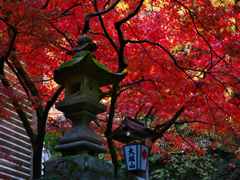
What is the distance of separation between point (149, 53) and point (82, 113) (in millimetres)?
5243

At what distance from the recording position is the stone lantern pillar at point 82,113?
7539mm

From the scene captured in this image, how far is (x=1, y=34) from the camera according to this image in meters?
11.4

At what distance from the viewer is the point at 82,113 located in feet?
26.3

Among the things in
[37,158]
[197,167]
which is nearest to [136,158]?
→ [37,158]

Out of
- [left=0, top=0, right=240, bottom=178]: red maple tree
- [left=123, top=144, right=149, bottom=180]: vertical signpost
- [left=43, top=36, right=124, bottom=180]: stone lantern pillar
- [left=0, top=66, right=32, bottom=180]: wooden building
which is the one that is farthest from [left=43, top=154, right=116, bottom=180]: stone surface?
[left=0, top=66, right=32, bottom=180]: wooden building

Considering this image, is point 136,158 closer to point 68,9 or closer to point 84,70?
point 84,70

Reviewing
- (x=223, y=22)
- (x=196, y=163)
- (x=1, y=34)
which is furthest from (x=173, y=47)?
(x=196, y=163)

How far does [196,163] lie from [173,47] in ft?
34.8

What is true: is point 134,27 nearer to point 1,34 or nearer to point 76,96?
point 1,34

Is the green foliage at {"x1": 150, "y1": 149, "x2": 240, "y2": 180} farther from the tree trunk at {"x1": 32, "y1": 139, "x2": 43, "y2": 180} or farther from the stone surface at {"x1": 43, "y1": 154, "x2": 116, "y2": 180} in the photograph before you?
the stone surface at {"x1": 43, "y1": 154, "x2": 116, "y2": 180}

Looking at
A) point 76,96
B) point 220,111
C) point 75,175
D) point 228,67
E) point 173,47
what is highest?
point 173,47

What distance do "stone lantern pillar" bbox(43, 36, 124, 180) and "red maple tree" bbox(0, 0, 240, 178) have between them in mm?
2274

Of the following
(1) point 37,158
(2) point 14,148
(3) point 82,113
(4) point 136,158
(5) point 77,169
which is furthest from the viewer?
(2) point 14,148

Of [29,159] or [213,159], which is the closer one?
[29,159]
